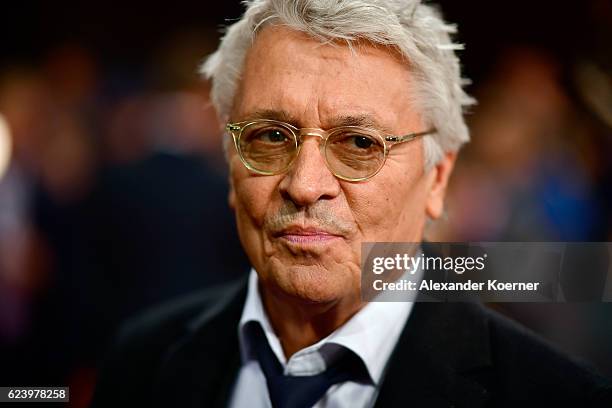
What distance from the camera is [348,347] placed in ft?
4.50

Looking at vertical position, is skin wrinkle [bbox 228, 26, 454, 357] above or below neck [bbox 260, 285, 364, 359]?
above

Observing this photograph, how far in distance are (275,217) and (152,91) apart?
1792mm

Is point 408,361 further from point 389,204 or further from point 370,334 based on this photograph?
point 389,204

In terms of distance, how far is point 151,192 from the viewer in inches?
101

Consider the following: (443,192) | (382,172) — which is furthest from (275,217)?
(443,192)

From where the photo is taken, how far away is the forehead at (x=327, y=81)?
4.32 ft

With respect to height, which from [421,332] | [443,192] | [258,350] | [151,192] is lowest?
[151,192]

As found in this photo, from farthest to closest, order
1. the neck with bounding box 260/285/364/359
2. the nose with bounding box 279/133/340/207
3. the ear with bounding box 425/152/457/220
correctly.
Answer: the ear with bounding box 425/152/457/220 < the neck with bounding box 260/285/364/359 < the nose with bounding box 279/133/340/207

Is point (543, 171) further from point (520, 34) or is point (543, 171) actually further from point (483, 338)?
point (483, 338)

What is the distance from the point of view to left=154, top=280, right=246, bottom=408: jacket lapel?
61.2 inches

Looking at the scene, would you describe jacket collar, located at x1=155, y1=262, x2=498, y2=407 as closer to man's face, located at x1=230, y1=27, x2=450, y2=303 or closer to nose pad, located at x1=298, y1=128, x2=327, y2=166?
man's face, located at x1=230, y1=27, x2=450, y2=303

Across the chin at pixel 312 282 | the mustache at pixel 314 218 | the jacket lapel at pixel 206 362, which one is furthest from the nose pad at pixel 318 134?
the jacket lapel at pixel 206 362

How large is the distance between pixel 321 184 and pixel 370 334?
1.21ft

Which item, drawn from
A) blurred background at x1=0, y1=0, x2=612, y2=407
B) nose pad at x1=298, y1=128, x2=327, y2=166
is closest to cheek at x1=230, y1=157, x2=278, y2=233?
nose pad at x1=298, y1=128, x2=327, y2=166
